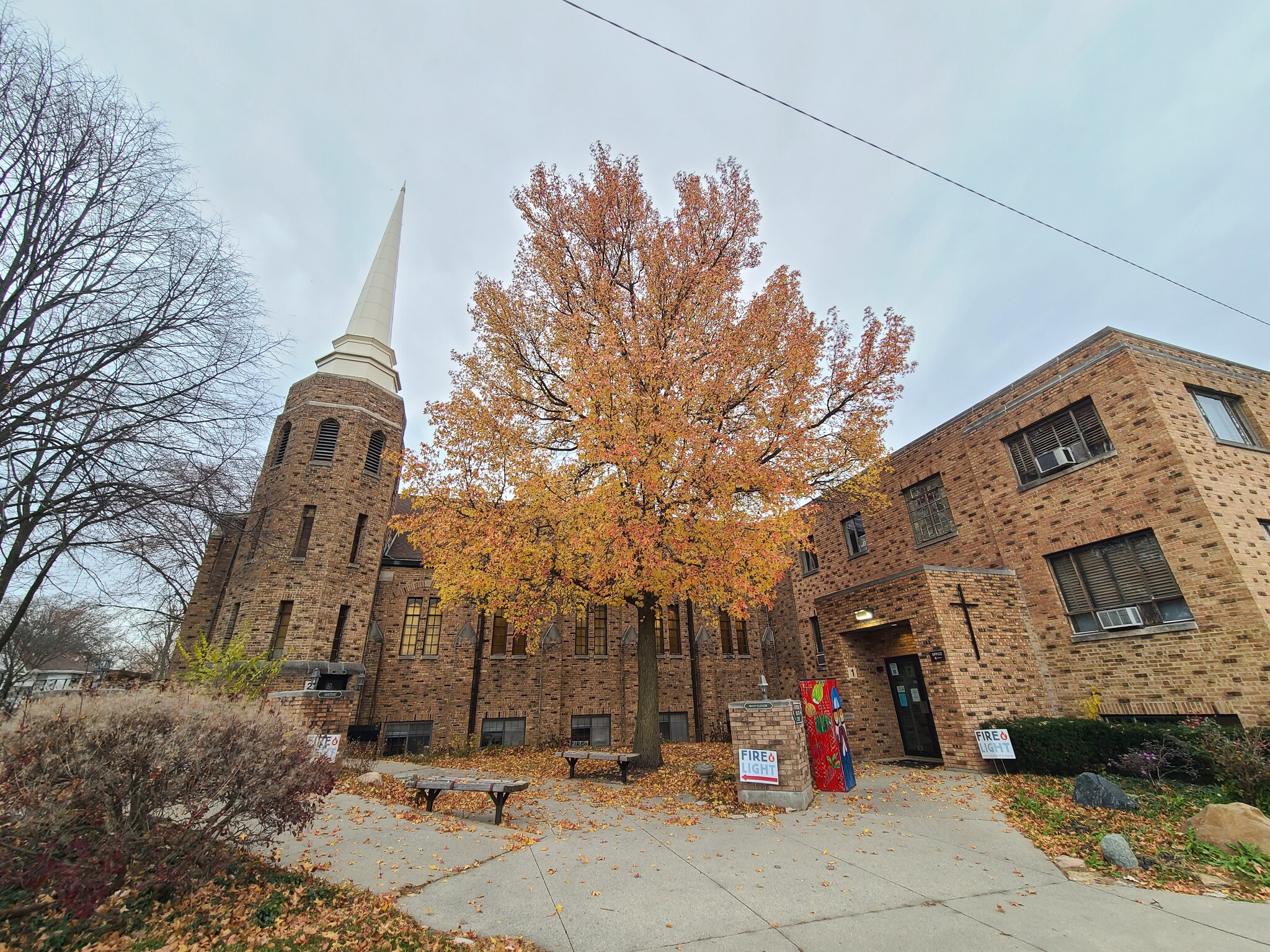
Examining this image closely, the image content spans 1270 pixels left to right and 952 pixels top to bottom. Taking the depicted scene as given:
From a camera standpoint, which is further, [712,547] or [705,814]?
[712,547]

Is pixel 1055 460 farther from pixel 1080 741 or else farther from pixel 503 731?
pixel 503 731

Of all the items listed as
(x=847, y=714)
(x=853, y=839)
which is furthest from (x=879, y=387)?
(x=853, y=839)

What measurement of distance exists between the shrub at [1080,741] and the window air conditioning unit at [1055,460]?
5621mm

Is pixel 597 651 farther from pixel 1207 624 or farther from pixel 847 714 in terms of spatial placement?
pixel 1207 624

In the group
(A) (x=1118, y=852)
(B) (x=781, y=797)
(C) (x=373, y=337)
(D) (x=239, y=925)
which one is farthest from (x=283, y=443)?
(A) (x=1118, y=852)

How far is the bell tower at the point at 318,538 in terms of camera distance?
16953 mm

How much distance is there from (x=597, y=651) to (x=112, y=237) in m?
18.2

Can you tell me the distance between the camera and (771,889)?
5141 millimetres

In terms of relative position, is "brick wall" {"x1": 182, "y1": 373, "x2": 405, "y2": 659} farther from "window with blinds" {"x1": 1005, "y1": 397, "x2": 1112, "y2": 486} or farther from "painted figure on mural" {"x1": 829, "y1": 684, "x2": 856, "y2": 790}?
"window with blinds" {"x1": 1005, "y1": 397, "x2": 1112, "y2": 486}

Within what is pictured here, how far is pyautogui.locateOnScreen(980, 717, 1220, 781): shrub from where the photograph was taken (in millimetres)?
8945

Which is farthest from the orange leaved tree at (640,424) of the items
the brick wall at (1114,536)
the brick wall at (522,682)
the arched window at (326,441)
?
the arched window at (326,441)

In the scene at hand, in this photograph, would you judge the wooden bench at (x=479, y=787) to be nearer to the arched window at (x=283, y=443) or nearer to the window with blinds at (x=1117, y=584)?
the window with blinds at (x=1117, y=584)

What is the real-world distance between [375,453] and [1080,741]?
2305 centimetres

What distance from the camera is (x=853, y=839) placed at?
22.3 feet
